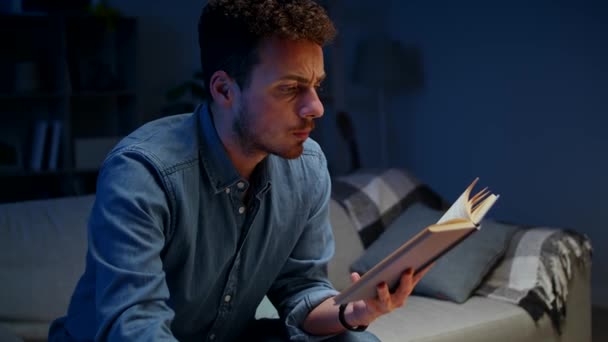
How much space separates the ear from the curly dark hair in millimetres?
10

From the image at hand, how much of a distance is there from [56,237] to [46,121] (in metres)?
2.17

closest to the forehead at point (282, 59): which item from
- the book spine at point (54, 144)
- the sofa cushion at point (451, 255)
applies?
the sofa cushion at point (451, 255)

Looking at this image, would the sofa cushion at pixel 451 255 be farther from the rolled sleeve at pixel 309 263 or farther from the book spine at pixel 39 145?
the book spine at pixel 39 145

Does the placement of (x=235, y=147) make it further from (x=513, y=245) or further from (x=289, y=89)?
(x=513, y=245)

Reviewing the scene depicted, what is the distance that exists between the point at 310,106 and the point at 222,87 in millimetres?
154

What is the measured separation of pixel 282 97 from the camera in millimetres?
1345

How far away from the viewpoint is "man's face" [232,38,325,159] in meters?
1.34

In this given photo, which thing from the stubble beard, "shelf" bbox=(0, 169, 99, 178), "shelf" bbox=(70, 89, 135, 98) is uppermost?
the stubble beard

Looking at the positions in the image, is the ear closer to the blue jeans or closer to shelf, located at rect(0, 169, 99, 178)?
the blue jeans

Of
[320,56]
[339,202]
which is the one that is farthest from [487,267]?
[320,56]

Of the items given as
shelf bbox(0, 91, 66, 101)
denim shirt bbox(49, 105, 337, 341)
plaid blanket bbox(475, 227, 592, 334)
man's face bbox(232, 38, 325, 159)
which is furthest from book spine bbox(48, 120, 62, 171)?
man's face bbox(232, 38, 325, 159)

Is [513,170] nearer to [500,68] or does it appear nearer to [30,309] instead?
[500,68]

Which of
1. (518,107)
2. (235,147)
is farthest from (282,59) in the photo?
(518,107)

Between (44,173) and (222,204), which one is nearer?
(222,204)
